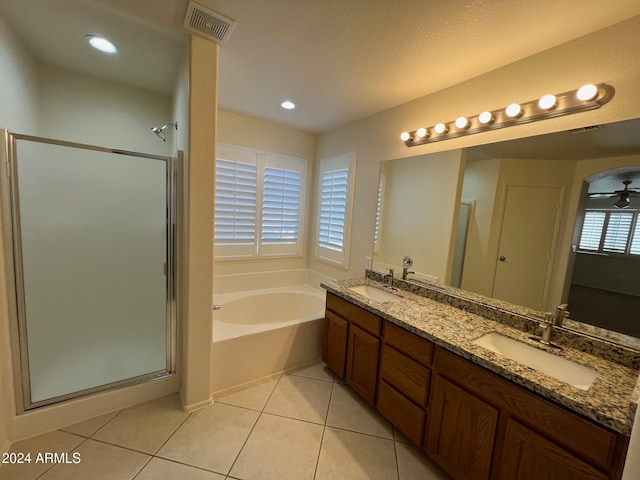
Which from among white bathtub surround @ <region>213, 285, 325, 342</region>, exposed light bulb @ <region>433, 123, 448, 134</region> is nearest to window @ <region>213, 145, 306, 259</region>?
white bathtub surround @ <region>213, 285, 325, 342</region>

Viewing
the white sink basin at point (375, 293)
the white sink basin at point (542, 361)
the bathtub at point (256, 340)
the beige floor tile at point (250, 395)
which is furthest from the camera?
the white sink basin at point (375, 293)

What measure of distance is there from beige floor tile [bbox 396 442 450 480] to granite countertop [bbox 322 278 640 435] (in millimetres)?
793

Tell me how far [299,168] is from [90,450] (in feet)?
9.86

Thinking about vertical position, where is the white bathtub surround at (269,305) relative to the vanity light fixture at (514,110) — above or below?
below

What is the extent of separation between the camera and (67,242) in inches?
73.9

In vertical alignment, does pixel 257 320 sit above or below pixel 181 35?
below

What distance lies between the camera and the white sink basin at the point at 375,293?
2.13 m

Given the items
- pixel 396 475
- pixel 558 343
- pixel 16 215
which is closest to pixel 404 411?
pixel 396 475

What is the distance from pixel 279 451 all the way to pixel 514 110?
Answer: 2.50 meters

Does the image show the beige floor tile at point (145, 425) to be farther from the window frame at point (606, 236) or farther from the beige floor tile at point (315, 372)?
the window frame at point (606, 236)

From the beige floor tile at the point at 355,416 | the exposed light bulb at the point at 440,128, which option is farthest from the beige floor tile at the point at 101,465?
the exposed light bulb at the point at 440,128

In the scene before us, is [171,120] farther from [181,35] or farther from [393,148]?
[393,148]

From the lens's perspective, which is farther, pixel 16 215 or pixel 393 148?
pixel 393 148

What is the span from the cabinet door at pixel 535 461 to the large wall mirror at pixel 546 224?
700mm
